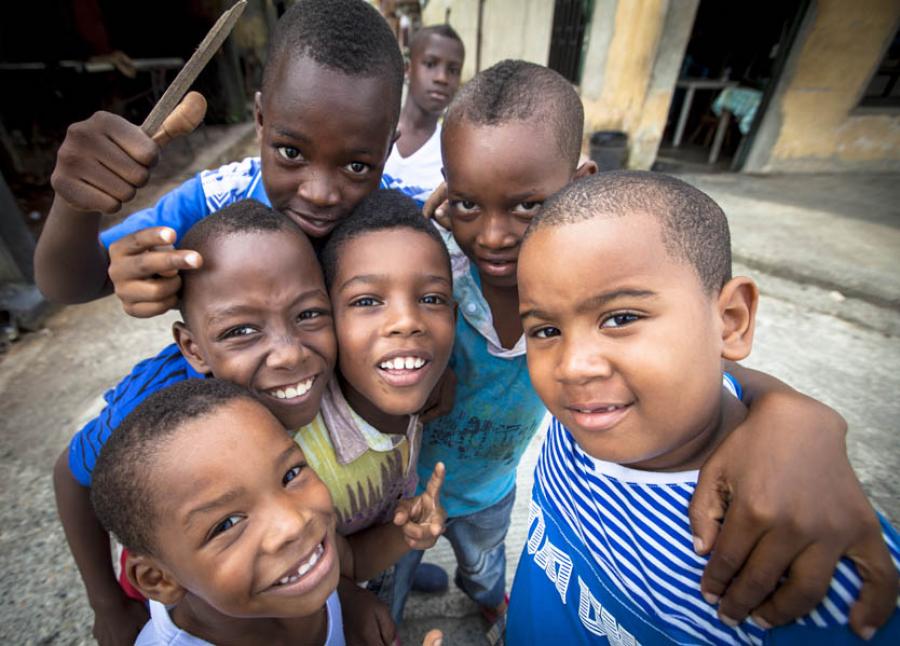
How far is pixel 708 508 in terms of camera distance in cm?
73

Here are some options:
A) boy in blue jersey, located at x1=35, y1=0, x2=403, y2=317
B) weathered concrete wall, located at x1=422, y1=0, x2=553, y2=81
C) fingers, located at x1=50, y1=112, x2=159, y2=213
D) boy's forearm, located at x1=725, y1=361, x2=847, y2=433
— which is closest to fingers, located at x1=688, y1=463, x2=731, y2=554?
boy's forearm, located at x1=725, y1=361, x2=847, y2=433

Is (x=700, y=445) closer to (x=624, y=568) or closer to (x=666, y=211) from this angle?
(x=624, y=568)

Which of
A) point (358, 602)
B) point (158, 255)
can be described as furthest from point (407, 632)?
point (158, 255)

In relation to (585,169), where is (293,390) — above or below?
below

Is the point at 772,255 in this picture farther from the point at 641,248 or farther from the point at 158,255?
the point at 158,255

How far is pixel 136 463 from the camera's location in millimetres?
790

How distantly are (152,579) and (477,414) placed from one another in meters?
0.82

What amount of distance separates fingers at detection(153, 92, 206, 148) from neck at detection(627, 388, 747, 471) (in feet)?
3.50

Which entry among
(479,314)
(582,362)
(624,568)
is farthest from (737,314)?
(479,314)

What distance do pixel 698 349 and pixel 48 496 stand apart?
2.51 m

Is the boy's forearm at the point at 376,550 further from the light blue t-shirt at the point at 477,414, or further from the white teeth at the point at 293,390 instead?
the white teeth at the point at 293,390

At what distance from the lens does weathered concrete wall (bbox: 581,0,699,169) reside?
5422mm

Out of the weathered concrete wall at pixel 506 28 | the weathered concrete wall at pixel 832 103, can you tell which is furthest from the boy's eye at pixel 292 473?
the weathered concrete wall at pixel 832 103

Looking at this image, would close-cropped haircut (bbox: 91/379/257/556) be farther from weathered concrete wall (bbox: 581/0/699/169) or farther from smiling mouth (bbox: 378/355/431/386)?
weathered concrete wall (bbox: 581/0/699/169)
